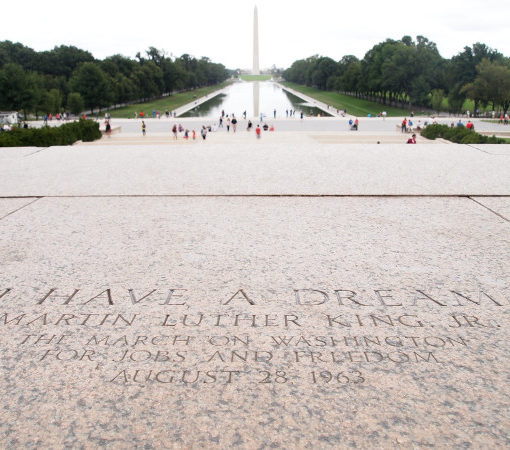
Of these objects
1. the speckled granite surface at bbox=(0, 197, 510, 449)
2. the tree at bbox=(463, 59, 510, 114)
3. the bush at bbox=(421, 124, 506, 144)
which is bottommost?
the speckled granite surface at bbox=(0, 197, 510, 449)

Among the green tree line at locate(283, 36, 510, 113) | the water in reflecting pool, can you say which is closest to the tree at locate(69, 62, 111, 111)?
the water in reflecting pool

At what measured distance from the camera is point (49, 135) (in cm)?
2308

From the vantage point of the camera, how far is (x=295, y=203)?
368 inches

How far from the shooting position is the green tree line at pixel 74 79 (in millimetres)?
53906

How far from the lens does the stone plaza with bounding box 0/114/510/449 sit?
354 cm

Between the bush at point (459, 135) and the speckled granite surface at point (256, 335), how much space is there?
16527mm

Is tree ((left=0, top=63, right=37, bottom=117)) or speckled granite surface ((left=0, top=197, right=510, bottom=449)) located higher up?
tree ((left=0, top=63, right=37, bottom=117))

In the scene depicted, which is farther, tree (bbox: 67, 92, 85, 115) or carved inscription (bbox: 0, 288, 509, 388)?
tree (bbox: 67, 92, 85, 115)

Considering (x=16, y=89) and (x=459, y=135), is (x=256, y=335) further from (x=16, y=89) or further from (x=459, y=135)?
(x=16, y=89)

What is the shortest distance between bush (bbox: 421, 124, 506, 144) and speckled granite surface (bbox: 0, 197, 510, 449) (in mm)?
16527

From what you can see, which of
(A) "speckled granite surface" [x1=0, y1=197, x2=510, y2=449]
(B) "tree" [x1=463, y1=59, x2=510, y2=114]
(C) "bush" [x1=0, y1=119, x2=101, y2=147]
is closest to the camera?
(A) "speckled granite surface" [x1=0, y1=197, x2=510, y2=449]

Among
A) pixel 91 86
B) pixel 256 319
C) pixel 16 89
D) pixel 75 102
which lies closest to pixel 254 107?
pixel 91 86

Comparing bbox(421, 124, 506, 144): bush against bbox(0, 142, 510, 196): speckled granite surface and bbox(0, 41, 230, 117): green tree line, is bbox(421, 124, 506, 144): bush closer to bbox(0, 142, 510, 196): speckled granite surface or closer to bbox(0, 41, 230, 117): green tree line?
bbox(0, 142, 510, 196): speckled granite surface

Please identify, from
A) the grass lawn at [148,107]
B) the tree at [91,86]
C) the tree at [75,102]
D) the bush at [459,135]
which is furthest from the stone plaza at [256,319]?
the tree at [91,86]
